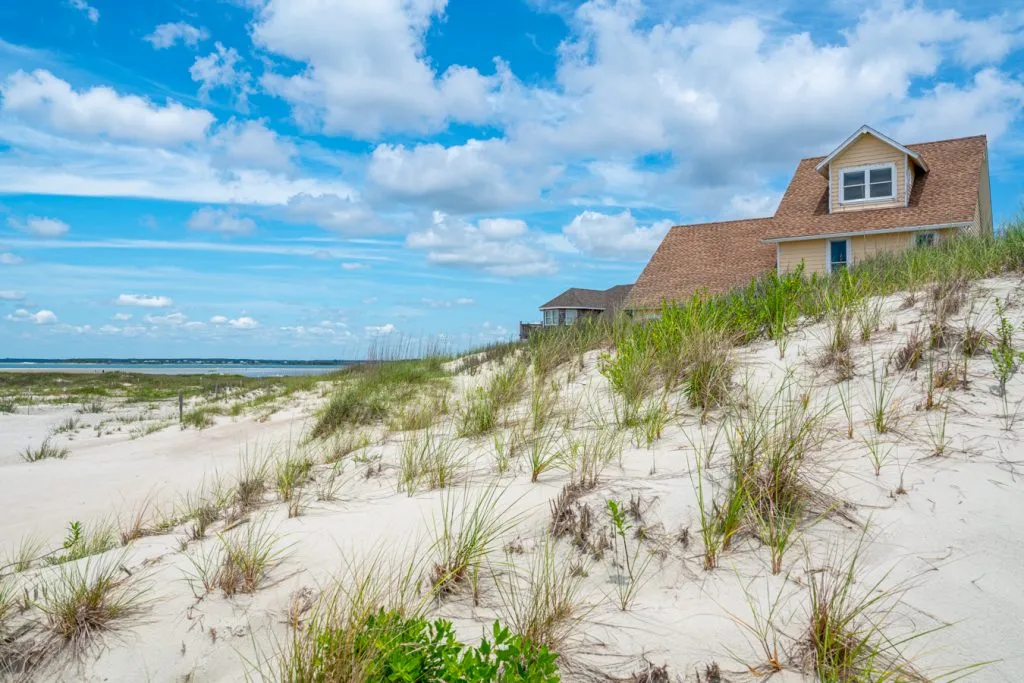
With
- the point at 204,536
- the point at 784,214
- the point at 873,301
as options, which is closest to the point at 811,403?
the point at 873,301

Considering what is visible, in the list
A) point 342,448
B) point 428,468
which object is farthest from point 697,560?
point 342,448

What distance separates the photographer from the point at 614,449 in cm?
434

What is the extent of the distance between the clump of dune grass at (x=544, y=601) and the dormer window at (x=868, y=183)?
2102cm

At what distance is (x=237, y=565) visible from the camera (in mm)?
3260

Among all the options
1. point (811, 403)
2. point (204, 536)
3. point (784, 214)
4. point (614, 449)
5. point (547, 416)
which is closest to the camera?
point (204, 536)

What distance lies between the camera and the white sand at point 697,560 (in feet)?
8.15

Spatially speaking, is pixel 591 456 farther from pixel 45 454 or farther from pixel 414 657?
pixel 45 454

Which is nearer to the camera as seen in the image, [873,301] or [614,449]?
[614,449]

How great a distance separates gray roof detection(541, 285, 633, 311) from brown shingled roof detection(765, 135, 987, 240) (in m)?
24.7

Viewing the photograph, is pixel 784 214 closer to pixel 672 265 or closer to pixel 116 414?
pixel 672 265

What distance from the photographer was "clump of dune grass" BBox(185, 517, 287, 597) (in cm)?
322

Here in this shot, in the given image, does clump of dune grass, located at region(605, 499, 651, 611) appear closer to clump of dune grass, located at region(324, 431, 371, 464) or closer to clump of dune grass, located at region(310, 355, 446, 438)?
clump of dune grass, located at region(324, 431, 371, 464)

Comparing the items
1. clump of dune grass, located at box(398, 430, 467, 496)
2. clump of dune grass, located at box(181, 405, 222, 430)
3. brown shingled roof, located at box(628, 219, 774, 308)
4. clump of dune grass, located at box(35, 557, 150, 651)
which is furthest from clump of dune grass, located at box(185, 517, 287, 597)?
brown shingled roof, located at box(628, 219, 774, 308)

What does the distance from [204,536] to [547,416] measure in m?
2.83
